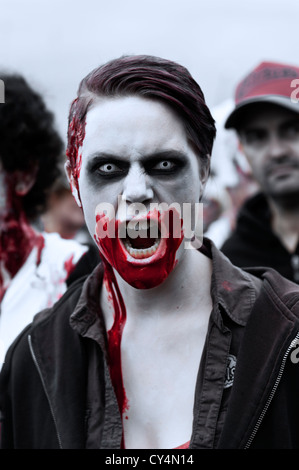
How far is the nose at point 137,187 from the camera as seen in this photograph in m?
2.07

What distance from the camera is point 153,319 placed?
2.31m

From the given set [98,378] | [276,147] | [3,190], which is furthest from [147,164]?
[276,147]

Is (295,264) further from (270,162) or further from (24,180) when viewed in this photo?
(24,180)

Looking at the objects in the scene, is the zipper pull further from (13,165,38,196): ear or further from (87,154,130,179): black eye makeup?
(87,154,130,179): black eye makeup

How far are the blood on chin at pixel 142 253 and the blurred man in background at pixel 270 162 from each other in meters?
1.76

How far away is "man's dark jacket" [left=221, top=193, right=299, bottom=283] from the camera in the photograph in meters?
3.92

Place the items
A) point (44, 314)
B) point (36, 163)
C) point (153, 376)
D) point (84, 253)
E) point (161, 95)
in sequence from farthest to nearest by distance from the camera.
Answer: point (36, 163) < point (84, 253) < point (44, 314) < point (153, 376) < point (161, 95)

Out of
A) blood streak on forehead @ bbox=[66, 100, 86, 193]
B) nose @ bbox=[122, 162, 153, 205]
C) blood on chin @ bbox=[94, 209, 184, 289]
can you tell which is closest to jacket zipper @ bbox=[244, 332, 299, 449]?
blood on chin @ bbox=[94, 209, 184, 289]

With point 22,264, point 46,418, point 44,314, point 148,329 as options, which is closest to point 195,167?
point 148,329

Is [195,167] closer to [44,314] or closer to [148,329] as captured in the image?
[148,329]

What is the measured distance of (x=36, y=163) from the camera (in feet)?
11.2

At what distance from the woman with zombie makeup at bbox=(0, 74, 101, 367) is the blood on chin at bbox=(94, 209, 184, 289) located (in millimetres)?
928

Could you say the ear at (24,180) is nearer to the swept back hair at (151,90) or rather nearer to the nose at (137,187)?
the swept back hair at (151,90)

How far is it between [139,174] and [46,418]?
0.87 meters
